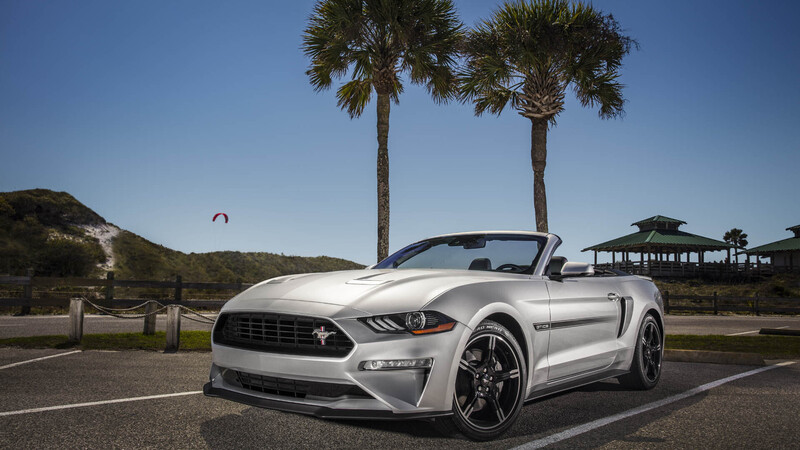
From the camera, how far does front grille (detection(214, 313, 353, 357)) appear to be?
3701 mm

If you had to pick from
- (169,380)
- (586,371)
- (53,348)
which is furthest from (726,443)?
(53,348)

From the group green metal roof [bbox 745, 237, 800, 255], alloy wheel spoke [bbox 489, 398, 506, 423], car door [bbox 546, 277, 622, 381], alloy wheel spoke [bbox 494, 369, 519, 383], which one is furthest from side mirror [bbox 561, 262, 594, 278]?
green metal roof [bbox 745, 237, 800, 255]

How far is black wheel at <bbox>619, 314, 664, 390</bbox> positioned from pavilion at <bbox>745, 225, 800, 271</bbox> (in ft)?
156

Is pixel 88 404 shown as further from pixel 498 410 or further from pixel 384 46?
pixel 384 46

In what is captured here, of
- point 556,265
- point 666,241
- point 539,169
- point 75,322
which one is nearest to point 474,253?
point 556,265

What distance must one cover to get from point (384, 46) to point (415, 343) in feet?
48.9

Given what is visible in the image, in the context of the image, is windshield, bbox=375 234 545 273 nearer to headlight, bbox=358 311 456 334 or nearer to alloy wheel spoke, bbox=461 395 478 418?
alloy wheel spoke, bbox=461 395 478 418

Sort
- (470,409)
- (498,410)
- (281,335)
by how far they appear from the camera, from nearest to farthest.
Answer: (281,335) < (470,409) < (498,410)

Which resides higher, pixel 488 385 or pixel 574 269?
pixel 574 269

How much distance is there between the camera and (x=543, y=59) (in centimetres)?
1683

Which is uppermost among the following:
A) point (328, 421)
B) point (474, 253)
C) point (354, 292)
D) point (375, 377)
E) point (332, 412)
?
point (474, 253)

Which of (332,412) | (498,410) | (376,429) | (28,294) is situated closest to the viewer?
(332,412)

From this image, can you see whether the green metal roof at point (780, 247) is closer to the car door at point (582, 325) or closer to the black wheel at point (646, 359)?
the black wheel at point (646, 359)

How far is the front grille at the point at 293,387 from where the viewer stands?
3627mm
